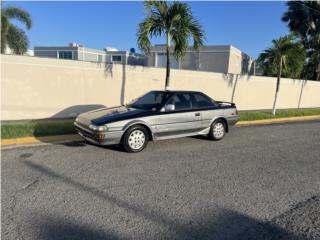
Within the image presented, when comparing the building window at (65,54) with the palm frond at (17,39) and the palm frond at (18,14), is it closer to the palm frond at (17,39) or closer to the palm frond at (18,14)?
the palm frond at (17,39)

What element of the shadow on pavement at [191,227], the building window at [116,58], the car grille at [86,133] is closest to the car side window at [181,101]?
the car grille at [86,133]

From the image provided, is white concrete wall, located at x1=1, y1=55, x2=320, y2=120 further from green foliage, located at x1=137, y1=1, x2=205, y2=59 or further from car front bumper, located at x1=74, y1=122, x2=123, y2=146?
car front bumper, located at x1=74, y1=122, x2=123, y2=146

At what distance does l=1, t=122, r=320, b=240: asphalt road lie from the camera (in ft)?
9.37

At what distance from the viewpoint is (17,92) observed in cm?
877

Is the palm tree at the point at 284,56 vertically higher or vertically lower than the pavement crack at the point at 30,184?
higher

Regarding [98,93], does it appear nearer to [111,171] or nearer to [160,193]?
[111,171]

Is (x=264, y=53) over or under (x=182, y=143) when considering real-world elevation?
over

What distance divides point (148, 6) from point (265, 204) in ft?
24.2

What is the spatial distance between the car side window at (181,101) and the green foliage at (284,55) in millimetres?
8248

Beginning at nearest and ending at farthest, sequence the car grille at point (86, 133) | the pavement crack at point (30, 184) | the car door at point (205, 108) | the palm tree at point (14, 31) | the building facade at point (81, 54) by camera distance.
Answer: the pavement crack at point (30, 184), the car grille at point (86, 133), the car door at point (205, 108), the palm tree at point (14, 31), the building facade at point (81, 54)

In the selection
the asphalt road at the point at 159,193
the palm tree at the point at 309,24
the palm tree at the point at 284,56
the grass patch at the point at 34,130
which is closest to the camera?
the asphalt road at the point at 159,193

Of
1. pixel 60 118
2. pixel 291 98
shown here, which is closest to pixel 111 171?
pixel 60 118

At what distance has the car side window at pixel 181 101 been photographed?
6.31m

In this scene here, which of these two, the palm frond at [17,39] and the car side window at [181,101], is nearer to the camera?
the car side window at [181,101]
